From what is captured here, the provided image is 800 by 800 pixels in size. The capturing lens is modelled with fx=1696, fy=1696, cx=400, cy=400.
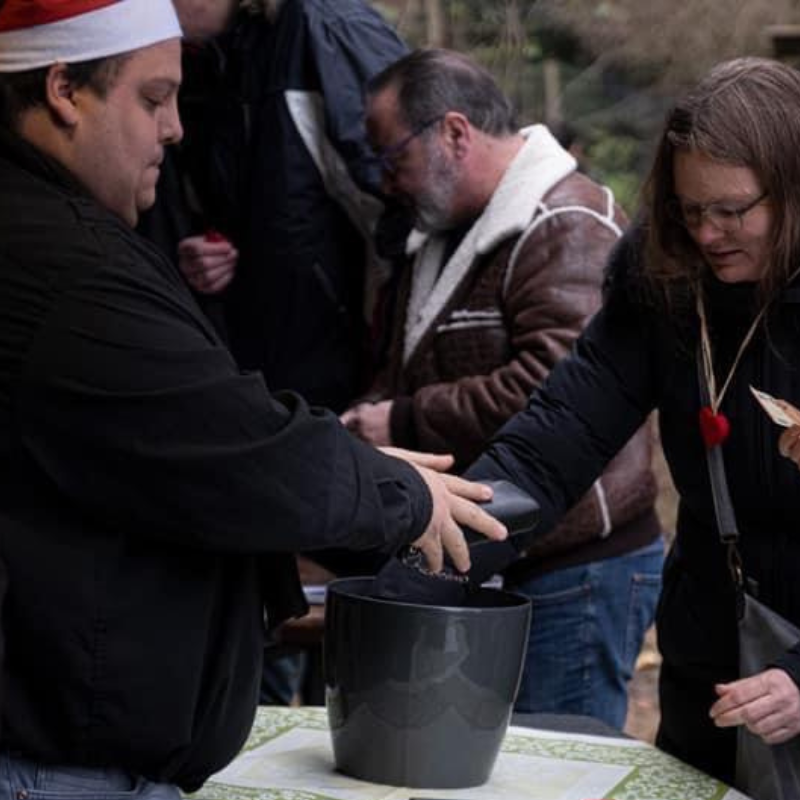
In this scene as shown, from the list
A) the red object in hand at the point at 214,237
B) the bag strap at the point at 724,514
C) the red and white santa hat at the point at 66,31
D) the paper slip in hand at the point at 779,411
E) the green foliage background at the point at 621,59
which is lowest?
the green foliage background at the point at 621,59

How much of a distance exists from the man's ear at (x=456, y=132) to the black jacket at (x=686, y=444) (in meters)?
0.78

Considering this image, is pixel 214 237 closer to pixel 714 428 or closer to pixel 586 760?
pixel 714 428

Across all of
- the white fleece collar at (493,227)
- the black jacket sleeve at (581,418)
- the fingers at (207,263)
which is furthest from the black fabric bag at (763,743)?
the fingers at (207,263)

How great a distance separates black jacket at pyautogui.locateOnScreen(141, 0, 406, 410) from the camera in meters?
3.22

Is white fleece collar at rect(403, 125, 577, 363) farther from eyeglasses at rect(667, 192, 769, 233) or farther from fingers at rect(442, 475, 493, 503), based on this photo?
fingers at rect(442, 475, 493, 503)

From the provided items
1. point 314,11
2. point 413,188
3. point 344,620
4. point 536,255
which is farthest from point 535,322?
point 344,620

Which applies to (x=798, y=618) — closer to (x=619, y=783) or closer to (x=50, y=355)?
(x=619, y=783)

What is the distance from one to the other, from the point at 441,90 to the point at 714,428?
3.91 ft

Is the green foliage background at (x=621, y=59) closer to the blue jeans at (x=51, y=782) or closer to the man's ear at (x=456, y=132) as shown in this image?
the man's ear at (x=456, y=132)

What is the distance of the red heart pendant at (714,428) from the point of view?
211cm

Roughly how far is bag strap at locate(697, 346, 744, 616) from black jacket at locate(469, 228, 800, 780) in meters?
0.02

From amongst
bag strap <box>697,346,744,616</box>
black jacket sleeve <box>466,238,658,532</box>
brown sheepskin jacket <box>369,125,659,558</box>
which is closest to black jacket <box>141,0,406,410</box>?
brown sheepskin jacket <box>369,125,659,558</box>

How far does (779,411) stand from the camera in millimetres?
1980

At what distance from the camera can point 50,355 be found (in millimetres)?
1522
